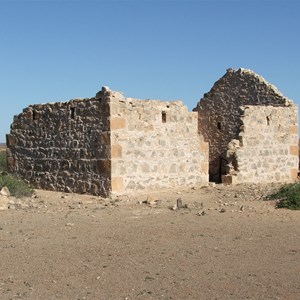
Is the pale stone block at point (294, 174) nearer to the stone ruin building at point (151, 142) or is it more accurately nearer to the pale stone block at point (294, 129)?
the stone ruin building at point (151, 142)

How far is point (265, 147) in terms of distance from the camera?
15703 millimetres

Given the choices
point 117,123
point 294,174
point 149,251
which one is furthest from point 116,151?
Answer: point 294,174

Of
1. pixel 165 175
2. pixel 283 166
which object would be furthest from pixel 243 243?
pixel 283 166

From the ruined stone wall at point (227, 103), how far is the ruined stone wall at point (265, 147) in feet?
2.82

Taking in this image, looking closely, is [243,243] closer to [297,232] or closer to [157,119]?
[297,232]

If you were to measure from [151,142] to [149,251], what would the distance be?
20.5 feet

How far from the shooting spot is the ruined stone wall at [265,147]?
15.1m

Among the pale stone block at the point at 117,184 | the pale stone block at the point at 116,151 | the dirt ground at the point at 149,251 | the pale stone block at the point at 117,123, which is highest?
the pale stone block at the point at 117,123

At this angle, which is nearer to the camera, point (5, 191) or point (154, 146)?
point (5, 191)

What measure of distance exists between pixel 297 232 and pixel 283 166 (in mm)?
8652

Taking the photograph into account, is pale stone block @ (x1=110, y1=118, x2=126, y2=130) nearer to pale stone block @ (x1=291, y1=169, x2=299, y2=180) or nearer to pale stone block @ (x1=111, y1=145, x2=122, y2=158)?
pale stone block @ (x1=111, y1=145, x2=122, y2=158)

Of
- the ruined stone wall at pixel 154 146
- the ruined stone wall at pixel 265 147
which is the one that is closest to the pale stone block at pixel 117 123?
the ruined stone wall at pixel 154 146

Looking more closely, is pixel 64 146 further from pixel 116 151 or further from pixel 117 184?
pixel 117 184

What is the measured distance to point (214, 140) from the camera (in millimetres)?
17562
